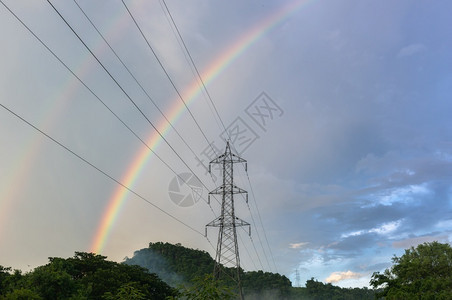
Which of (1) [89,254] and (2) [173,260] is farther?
(2) [173,260]

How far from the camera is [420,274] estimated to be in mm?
47688

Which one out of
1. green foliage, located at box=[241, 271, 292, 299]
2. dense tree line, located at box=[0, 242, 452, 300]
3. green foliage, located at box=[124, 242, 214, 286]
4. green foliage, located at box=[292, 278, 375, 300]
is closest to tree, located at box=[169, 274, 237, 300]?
dense tree line, located at box=[0, 242, 452, 300]

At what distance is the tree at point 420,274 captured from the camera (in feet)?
138

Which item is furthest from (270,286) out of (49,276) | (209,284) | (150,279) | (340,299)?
(209,284)

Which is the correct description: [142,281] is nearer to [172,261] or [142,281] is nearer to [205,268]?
[205,268]

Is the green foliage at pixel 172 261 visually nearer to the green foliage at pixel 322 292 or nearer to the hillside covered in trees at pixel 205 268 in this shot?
the hillside covered in trees at pixel 205 268

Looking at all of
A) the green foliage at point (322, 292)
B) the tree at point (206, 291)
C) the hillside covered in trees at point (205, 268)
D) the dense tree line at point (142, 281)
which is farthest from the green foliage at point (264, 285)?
the tree at point (206, 291)

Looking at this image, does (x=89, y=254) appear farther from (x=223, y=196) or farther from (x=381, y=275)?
(x=381, y=275)

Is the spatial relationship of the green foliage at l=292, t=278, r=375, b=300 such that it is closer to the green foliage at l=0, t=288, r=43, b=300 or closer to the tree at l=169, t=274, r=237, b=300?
the green foliage at l=0, t=288, r=43, b=300

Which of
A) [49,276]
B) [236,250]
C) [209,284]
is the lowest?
[209,284]

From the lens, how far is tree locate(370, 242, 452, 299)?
4209 cm

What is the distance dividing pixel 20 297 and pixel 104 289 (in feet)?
60.8

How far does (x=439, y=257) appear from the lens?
48344 millimetres

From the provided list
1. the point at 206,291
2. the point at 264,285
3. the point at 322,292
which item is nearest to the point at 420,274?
the point at 206,291
